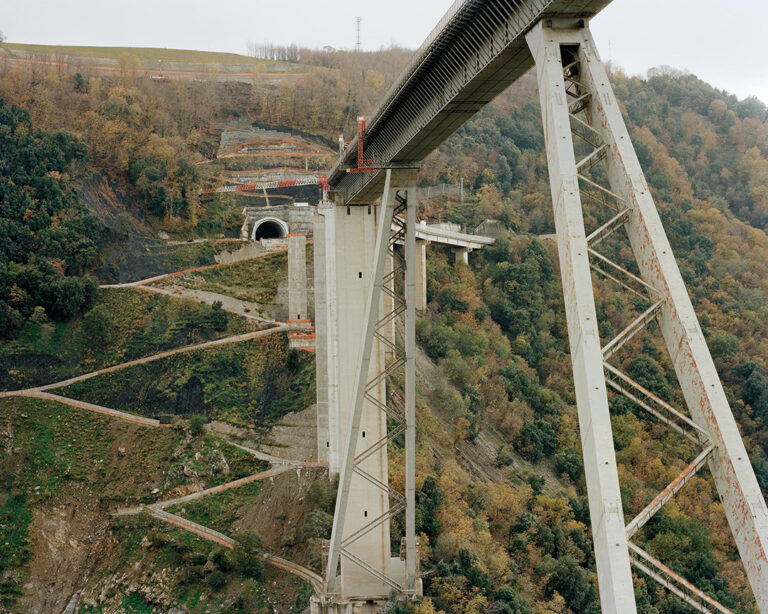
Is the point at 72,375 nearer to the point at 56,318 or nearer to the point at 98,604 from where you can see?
the point at 56,318

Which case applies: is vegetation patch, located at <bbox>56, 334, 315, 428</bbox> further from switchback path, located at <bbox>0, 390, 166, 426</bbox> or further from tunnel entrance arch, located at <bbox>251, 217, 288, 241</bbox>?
tunnel entrance arch, located at <bbox>251, 217, 288, 241</bbox>

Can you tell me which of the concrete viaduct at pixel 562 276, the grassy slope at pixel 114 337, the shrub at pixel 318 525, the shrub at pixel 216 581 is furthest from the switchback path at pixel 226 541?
the grassy slope at pixel 114 337

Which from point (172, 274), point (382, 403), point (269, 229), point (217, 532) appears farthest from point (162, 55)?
point (382, 403)

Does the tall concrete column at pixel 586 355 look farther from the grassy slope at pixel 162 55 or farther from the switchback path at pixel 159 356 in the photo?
the grassy slope at pixel 162 55

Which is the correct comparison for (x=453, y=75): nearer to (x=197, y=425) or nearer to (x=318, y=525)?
(x=318, y=525)

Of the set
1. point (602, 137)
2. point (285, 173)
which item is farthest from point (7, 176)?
point (602, 137)

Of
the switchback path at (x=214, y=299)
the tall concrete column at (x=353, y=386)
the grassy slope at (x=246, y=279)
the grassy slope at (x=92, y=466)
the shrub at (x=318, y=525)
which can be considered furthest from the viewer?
the grassy slope at (x=246, y=279)

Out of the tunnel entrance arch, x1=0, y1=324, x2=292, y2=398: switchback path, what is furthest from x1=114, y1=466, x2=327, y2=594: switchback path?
the tunnel entrance arch
